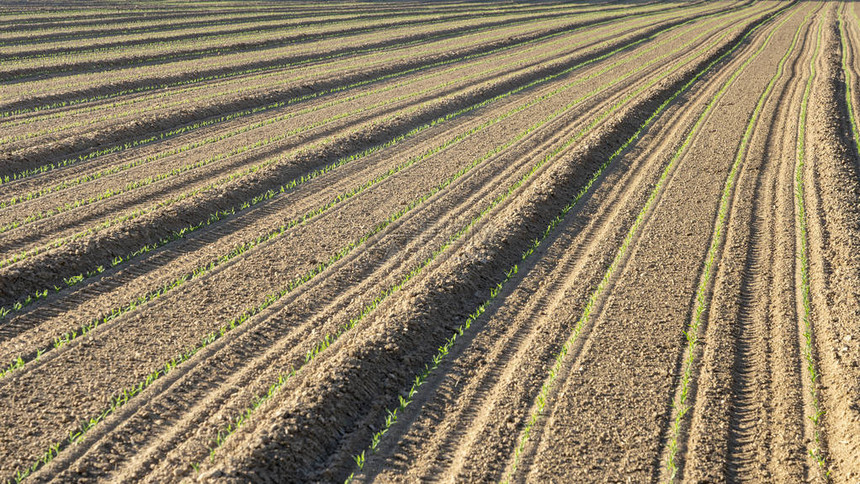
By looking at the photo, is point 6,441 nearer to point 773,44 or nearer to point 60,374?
point 60,374

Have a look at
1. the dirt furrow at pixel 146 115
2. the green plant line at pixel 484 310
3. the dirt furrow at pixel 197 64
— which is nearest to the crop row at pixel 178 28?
the dirt furrow at pixel 197 64

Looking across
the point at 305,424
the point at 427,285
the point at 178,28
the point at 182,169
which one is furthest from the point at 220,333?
the point at 178,28

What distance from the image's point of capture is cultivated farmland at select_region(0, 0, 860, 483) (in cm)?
664

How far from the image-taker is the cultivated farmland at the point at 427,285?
21.8 feet

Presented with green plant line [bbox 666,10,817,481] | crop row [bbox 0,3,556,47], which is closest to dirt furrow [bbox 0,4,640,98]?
crop row [bbox 0,3,556,47]

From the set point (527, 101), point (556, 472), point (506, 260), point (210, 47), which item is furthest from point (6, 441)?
point (210, 47)

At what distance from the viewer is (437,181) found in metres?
14.5

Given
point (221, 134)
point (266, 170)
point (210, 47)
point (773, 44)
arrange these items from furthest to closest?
point (773, 44)
point (210, 47)
point (221, 134)
point (266, 170)

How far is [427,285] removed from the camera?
379 inches

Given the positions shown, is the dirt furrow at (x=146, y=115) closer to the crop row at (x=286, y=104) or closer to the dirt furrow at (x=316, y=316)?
the crop row at (x=286, y=104)

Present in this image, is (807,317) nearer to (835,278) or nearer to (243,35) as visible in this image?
(835,278)

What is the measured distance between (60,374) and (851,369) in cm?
942

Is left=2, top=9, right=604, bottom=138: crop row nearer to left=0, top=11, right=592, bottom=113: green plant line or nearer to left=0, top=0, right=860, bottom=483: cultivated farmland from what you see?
left=0, top=11, right=592, bottom=113: green plant line

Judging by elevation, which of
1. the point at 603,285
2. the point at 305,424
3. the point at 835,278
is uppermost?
the point at 305,424
